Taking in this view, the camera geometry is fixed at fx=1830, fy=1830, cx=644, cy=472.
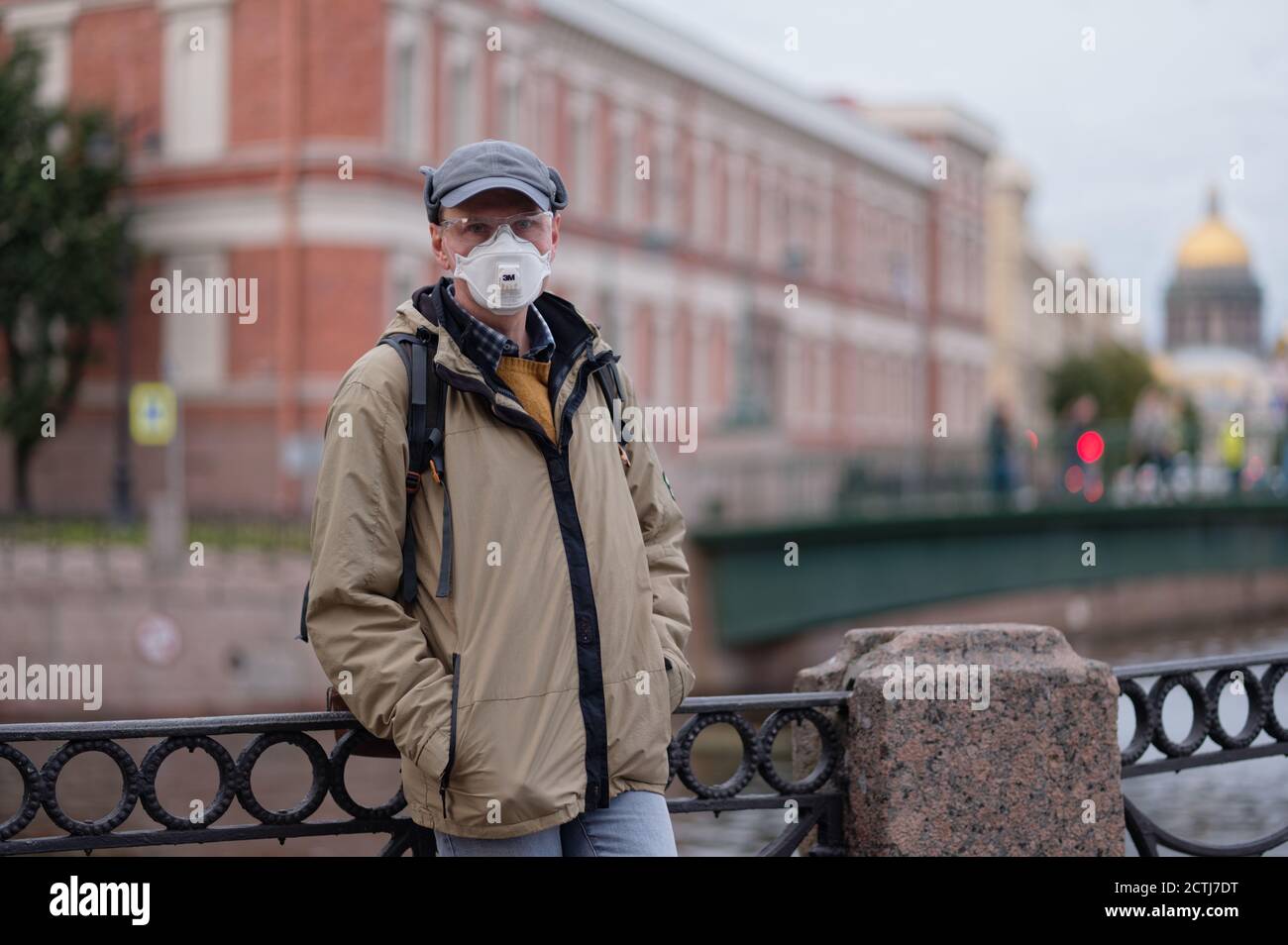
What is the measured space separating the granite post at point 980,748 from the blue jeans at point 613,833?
1.09m

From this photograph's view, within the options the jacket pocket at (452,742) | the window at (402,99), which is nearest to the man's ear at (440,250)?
the jacket pocket at (452,742)

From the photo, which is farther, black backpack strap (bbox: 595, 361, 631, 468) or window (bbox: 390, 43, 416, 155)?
window (bbox: 390, 43, 416, 155)

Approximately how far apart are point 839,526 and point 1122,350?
59484mm

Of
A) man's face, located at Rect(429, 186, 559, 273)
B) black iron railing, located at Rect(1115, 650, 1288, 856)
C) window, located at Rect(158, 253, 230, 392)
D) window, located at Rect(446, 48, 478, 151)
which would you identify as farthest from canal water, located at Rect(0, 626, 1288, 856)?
window, located at Rect(446, 48, 478, 151)

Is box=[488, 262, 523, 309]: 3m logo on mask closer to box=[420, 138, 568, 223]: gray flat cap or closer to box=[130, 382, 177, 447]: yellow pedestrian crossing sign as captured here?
box=[420, 138, 568, 223]: gray flat cap

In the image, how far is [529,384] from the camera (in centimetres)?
336

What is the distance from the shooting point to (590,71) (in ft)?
120

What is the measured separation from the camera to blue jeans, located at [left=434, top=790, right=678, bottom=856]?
3262 millimetres

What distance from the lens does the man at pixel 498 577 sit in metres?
3.12

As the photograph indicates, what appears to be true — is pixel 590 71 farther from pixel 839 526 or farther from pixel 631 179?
pixel 839 526

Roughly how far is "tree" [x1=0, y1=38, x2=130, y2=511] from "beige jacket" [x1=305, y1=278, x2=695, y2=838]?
26.7 metres

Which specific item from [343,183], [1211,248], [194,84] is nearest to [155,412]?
[343,183]

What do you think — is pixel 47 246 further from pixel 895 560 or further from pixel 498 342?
pixel 498 342
